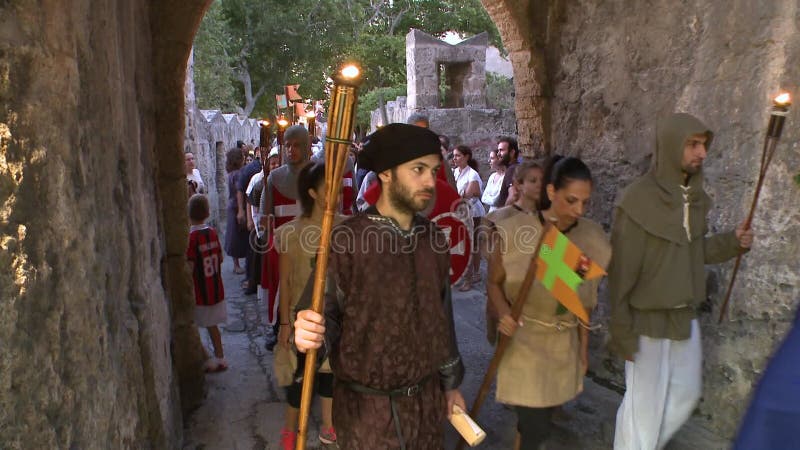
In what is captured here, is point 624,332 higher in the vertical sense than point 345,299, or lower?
lower

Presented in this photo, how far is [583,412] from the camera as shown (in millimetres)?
4223

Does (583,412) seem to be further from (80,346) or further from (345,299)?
(80,346)

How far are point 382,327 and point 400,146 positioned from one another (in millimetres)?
617

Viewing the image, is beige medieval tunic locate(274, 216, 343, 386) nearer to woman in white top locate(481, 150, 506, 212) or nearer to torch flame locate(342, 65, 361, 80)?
torch flame locate(342, 65, 361, 80)

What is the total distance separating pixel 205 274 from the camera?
16.4 feet

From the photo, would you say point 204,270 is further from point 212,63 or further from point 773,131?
point 212,63

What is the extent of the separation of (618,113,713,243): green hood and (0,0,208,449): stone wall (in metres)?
2.26

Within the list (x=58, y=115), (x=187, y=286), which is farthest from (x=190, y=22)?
(x=58, y=115)

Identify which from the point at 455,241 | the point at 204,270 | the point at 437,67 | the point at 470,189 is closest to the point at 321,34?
the point at 437,67

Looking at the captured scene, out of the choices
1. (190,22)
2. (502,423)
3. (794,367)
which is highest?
(190,22)

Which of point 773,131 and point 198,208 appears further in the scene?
point 198,208

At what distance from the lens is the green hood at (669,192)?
312 cm

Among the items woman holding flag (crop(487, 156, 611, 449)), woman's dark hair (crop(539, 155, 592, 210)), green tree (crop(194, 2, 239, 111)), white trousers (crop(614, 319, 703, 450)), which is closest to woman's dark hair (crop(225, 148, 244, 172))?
woman holding flag (crop(487, 156, 611, 449))

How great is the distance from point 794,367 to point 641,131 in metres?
3.38
